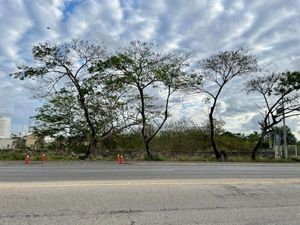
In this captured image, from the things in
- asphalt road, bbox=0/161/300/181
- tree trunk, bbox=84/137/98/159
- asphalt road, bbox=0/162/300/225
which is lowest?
asphalt road, bbox=0/162/300/225

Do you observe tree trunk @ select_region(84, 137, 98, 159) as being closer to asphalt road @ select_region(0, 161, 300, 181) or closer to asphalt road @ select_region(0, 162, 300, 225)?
asphalt road @ select_region(0, 161, 300, 181)

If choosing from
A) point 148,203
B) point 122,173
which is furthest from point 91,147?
point 148,203

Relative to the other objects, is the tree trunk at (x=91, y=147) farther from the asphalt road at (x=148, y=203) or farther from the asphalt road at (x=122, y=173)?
the asphalt road at (x=148, y=203)

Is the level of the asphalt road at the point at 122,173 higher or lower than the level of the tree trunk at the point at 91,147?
lower

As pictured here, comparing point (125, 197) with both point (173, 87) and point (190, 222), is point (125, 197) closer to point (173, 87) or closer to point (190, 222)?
point (190, 222)

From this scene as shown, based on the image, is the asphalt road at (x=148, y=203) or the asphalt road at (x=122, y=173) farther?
the asphalt road at (x=122, y=173)

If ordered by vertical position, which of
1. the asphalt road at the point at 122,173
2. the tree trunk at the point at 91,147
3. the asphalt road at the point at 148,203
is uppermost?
the tree trunk at the point at 91,147

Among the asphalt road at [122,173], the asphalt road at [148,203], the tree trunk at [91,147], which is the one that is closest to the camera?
the asphalt road at [148,203]

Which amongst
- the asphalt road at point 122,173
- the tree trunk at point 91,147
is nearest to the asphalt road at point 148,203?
the asphalt road at point 122,173

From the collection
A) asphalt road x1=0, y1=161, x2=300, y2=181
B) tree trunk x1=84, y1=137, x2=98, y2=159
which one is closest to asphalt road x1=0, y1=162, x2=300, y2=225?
asphalt road x1=0, y1=161, x2=300, y2=181

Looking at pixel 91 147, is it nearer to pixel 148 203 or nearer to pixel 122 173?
pixel 122 173

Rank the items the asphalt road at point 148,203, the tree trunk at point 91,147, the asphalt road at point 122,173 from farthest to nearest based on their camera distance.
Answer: the tree trunk at point 91,147 → the asphalt road at point 122,173 → the asphalt road at point 148,203

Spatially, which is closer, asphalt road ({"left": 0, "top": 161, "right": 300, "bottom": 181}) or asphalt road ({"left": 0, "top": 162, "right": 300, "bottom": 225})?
asphalt road ({"left": 0, "top": 162, "right": 300, "bottom": 225})

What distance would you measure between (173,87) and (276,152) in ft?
41.5
